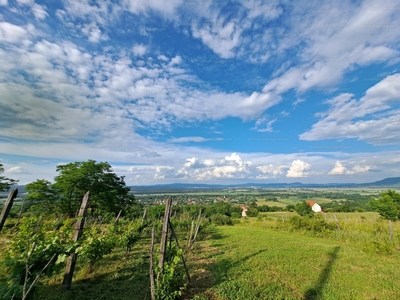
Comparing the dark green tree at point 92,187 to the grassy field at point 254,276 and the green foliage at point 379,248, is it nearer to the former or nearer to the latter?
the grassy field at point 254,276

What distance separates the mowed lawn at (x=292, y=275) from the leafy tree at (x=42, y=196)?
17165mm

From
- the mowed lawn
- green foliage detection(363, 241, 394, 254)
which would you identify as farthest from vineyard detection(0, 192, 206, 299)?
green foliage detection(363, 241, 394, 254)

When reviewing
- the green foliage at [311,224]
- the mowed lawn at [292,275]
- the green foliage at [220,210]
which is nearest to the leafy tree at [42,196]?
the mowed lawn at [292,275]

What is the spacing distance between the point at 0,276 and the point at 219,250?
8652mm

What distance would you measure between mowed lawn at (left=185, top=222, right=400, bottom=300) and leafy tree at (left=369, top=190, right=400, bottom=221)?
26527 millimetres

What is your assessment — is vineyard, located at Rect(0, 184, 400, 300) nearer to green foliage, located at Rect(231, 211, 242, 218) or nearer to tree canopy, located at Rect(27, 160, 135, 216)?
tree canopy, located at Rect(27, 160, 135, 216)

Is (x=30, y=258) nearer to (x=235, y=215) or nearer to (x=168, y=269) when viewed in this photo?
(x=168, y=269)

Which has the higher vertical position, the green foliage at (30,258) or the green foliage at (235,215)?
the green foliage at (30,258)

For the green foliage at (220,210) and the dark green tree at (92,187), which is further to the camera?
the green foliage at (220,210)

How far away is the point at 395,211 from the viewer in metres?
28.6

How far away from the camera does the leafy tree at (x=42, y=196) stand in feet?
61.9

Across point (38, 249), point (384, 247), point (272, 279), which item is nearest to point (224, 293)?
point (272, 279)

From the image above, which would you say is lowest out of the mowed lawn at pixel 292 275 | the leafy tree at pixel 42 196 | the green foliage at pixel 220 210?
the mowed lawn at pixel 292 275

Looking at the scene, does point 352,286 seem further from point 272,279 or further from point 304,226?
point 304,226
